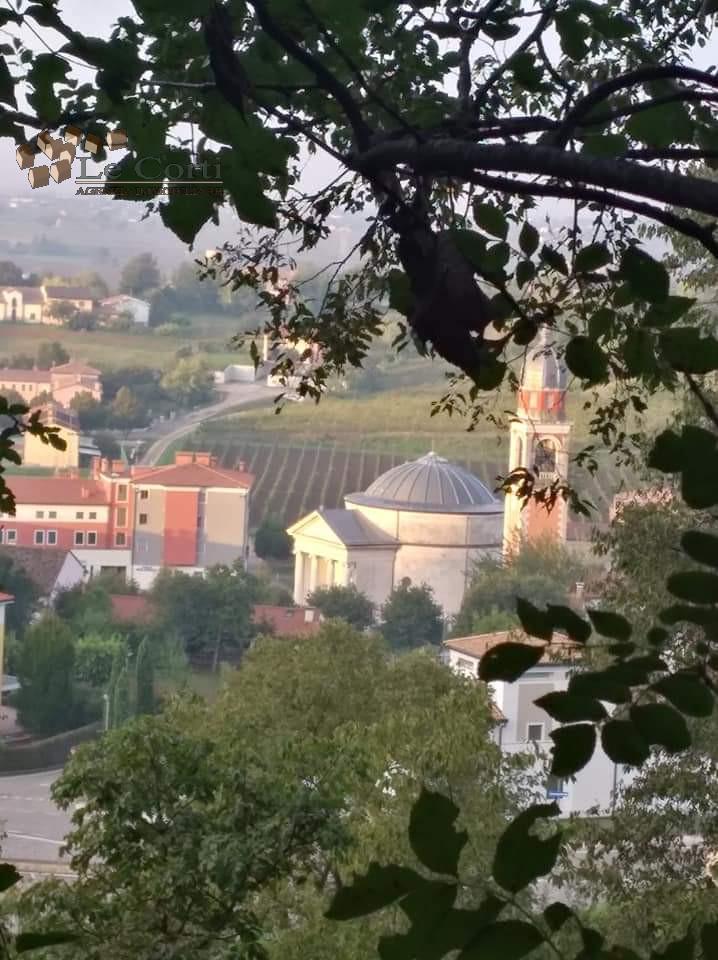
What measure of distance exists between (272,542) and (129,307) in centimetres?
626

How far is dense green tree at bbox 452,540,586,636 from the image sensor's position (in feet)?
67.8

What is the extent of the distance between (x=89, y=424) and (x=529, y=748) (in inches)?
959

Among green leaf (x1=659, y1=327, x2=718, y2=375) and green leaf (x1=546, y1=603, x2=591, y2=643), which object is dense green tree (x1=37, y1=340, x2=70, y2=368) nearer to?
green leaf (x1=659, y1=327, x2=718, y2=375)

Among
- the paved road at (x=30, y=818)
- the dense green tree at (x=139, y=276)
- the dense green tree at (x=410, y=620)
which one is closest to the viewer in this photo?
the paved road at (x=30, y=818)

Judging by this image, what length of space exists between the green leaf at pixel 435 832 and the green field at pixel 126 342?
30095 millimetres

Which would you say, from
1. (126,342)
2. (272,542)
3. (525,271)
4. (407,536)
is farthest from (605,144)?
(126,342)

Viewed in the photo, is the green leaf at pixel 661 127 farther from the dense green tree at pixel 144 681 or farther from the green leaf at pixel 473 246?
the dense green tree at pixel 144 681

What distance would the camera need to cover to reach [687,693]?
65 cm

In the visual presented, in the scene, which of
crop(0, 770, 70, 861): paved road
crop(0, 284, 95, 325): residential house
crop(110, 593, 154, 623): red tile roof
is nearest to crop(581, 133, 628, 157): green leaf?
crop(0, 770, 70, 861): paved road

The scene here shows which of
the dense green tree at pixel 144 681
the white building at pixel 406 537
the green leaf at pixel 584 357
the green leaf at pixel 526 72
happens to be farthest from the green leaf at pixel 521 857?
the white building at pixel 406 537

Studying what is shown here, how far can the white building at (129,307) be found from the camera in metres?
32.0

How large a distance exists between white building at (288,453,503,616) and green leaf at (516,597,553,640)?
82.3ft

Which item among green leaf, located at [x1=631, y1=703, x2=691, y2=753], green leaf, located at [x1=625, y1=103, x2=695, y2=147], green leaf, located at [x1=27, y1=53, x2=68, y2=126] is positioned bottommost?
green leaf, located at [x1=631, y1=703, x2=691, y2=753]

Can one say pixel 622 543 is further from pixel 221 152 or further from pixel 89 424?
pixel 89 424
